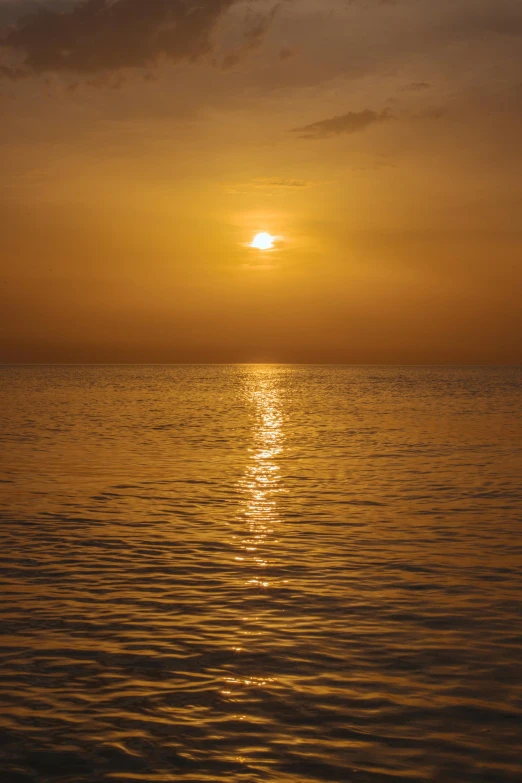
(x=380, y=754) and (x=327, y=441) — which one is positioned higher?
(x=327, y=441)

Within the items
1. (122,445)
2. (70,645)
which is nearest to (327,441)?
(122,445)

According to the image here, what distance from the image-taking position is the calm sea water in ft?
26.1

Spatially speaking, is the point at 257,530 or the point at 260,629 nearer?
the point at 260,629

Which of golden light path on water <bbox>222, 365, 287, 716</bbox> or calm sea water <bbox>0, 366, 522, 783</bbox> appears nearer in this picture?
calm sea water <bbox>0, 366, 522, 783</bbox>

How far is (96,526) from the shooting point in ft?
62.7

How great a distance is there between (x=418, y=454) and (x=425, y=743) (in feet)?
89.0

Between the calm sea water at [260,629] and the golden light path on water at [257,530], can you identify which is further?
the golden light path on water at [257,530]

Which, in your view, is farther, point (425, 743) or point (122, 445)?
point (122, 445)

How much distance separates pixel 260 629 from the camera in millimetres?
11586

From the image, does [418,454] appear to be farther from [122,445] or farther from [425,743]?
[425,743]

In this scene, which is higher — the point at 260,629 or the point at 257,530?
the point at 257,530

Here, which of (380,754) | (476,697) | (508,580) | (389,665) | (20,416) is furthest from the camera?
(20,416)

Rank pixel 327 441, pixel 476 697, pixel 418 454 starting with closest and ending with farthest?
pixel 476 697
pixel 418 454
pixel 327 441

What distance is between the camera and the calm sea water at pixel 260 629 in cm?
795
